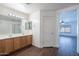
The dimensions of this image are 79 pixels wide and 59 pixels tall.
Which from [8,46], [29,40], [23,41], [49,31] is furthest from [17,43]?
[49,31]

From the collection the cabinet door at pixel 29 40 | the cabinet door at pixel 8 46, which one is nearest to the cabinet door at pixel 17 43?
the cabinet door at pixel 8 46

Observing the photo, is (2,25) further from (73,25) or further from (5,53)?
(73,25)

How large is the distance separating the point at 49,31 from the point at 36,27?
74 centimetres

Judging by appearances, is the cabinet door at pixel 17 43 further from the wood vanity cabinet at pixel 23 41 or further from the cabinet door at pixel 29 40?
the cabinet door at pixel 29 40

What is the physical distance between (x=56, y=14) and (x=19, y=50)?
2586mm

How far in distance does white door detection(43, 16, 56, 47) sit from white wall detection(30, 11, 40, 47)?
317 millimetres

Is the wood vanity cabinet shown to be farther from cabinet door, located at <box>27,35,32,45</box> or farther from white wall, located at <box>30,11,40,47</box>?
white wall, located at <box>30,11,40,47</box>

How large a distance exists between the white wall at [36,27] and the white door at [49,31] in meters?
0.32

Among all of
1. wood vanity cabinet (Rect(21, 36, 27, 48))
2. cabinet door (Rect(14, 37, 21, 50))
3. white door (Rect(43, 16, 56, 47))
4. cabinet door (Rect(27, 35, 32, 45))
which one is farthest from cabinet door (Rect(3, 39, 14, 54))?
white door (Rect(43, 16, 56, 47))

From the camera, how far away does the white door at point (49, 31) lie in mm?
5723

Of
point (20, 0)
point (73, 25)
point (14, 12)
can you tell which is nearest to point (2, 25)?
point (14, 12)

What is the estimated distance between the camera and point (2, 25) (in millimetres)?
4422

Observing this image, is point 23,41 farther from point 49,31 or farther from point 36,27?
point 49,31

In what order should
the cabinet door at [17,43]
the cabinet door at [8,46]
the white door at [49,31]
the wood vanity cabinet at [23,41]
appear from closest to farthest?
the cabinet door at [8,46], the cabinet door at [17,43], the wood vanity cabinet at [23,41], the white door at [49,31]
